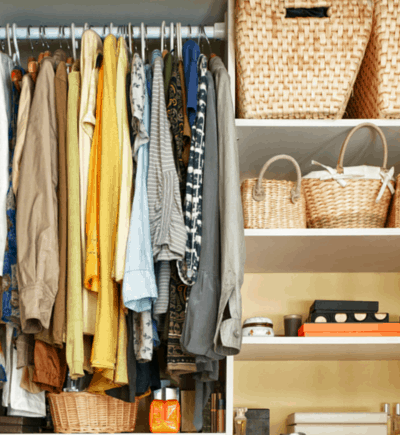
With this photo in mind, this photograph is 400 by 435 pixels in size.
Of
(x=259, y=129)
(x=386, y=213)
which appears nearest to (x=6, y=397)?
(x=259, y=129)

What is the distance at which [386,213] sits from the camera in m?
1.67

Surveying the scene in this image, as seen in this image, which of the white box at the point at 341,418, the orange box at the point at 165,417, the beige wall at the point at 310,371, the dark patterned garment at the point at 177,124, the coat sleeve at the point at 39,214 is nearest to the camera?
the coat sleeve at the point at 39,214

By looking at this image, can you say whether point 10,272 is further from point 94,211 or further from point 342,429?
Answer: point 342,429

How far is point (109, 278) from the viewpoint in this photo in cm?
135

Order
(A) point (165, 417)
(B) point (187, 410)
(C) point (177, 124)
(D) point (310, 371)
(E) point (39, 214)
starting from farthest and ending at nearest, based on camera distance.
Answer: (D) point (310, 371), (B) point (187, 410), (A) point (165, 417), (C) point (177, 124), (E) point (39, 214)

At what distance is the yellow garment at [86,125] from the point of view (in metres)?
1.38

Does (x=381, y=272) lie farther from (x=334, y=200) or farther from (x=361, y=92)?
(x=361, y=92)

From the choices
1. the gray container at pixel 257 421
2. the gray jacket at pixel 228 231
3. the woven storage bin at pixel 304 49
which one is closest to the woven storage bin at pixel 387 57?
the woven storage bin at pixel 304 49

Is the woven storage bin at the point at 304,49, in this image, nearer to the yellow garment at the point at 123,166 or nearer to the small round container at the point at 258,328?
the yellow garment at the point at 123,166

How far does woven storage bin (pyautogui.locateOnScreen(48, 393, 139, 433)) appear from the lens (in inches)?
61.6

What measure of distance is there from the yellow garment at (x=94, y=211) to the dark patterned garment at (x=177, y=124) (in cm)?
19

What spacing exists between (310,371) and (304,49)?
3.64ft

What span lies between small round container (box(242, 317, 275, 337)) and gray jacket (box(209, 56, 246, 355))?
34 cm

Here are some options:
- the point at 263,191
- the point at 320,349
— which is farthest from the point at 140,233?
the point at 320,349
